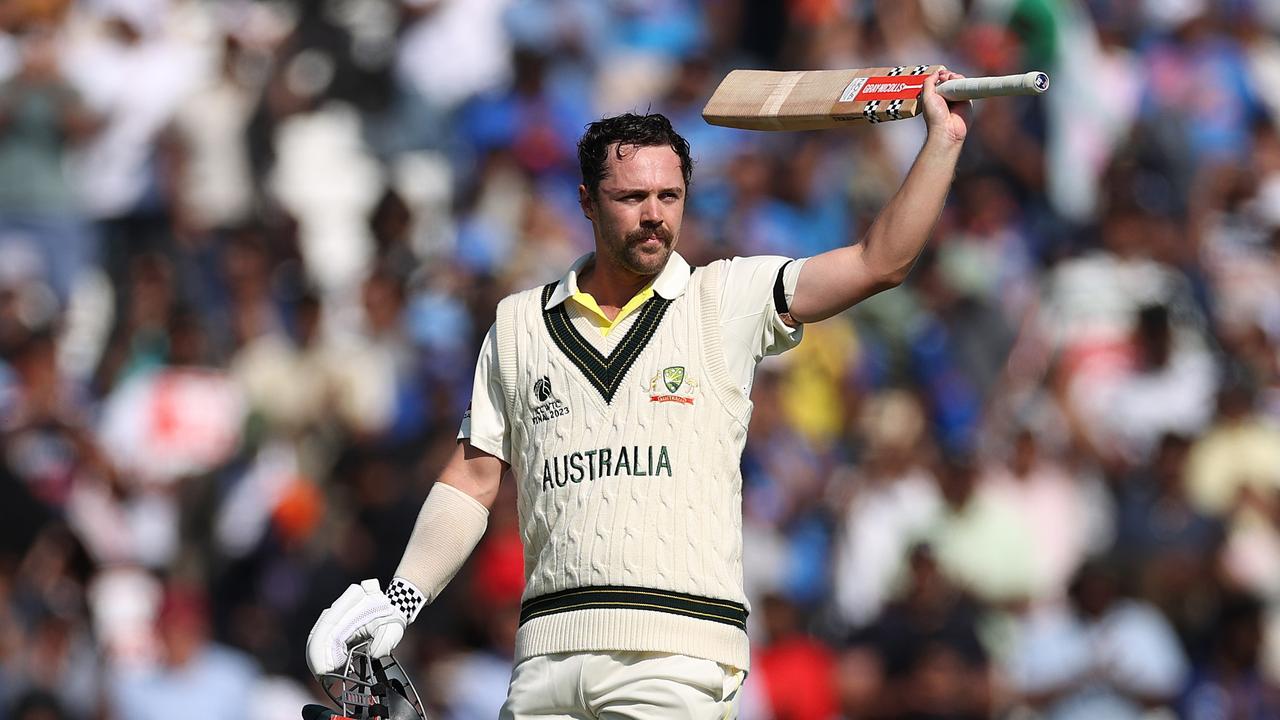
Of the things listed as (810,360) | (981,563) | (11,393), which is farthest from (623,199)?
(11,393)

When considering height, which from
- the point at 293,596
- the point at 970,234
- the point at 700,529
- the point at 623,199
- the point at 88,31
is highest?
the point at 88,31

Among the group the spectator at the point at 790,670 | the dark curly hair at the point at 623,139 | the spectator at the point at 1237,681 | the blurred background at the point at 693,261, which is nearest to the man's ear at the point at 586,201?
the dark curly hair at the point at 623,139

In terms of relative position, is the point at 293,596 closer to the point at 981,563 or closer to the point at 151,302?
the point at 151,302

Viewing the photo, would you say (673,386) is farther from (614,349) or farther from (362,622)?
(362,622)

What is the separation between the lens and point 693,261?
11484mm

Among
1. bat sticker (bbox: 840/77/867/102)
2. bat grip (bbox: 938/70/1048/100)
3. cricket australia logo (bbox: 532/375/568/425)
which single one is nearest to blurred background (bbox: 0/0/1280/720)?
cricket australia logo (bbox: 532/375/568/425)

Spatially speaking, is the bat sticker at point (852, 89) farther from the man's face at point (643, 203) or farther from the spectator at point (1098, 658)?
the spectator at point (1098, 658)

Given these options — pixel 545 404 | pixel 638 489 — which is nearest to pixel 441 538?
pixel 545 404

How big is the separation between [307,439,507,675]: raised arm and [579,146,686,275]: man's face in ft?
2.33

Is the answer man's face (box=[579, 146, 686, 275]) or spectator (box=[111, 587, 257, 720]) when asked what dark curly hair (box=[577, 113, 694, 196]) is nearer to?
man's face (box=[579, 146, 686, 275])

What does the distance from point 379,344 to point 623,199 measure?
700cm

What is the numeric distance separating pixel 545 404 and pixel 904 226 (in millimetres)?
1020

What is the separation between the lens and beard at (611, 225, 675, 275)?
216 inches

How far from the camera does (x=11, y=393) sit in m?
12.3
